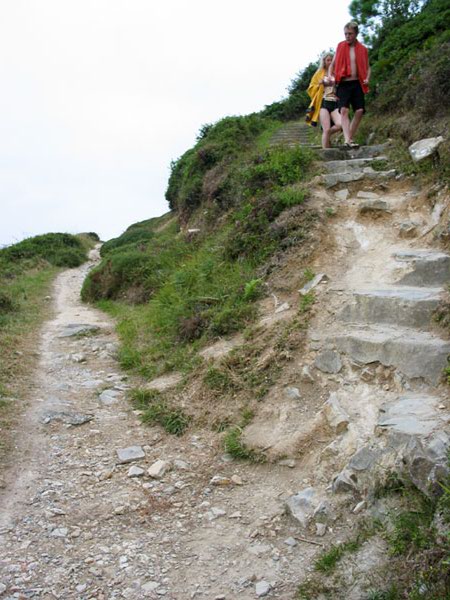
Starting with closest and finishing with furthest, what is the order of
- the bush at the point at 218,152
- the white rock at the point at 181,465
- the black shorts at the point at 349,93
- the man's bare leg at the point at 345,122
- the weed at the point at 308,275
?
the white rock at the point at 181,465 < the weed at the point at 308,275 < the black shorts at the point at 349,93 < the man's bare leg at the point at 345,122 < the bush at the point at 218,152

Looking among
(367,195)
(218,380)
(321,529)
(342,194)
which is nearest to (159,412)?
(218,380)

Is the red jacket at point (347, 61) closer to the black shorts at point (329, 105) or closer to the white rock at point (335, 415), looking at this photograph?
the black shorts at point (329, 105)

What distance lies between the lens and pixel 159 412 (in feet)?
18.0

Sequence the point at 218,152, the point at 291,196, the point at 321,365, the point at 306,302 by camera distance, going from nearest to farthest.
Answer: the point at 321,365 → the point at 306,302 → the point at 291,196 → the point at 218,152

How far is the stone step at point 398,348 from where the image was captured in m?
4.35

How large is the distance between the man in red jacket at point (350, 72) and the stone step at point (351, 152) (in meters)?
0.28

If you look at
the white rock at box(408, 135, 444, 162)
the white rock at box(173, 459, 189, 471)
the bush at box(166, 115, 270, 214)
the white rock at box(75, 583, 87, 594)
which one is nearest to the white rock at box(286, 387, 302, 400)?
the white rock at box(173, 459, 189, 471)

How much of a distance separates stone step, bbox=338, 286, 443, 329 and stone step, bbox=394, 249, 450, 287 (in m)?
0.16

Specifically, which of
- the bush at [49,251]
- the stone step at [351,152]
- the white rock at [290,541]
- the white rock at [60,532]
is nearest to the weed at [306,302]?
the white rock at [290,541]

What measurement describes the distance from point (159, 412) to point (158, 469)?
96cm

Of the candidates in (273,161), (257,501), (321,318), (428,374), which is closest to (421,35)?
(273,161)

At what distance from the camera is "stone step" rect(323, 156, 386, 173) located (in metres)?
8.38

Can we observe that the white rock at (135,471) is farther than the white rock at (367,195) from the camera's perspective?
No

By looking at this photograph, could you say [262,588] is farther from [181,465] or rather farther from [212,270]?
[212,270]
